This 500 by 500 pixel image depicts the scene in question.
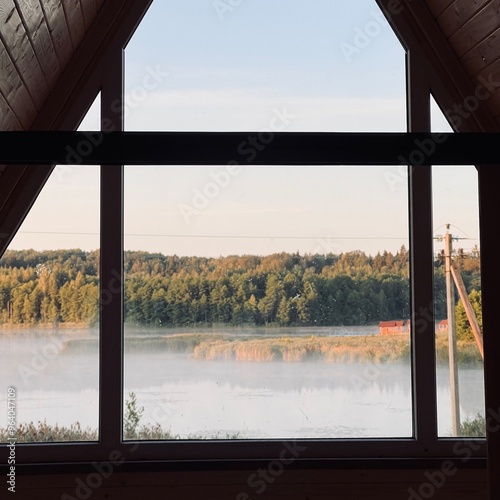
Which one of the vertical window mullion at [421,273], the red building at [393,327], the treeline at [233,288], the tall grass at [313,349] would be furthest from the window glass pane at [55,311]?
the vertical window mullion at [421,273]

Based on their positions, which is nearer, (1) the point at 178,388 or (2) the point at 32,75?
(2) the point at 32,75

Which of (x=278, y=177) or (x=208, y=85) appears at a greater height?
(x=208, y=85)

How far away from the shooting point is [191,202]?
377cm

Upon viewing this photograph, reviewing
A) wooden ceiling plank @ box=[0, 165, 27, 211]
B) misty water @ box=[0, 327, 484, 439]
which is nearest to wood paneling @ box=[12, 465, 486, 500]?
misty water @ box=[0, 327, 484, 439]

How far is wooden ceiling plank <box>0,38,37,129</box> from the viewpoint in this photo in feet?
9.05

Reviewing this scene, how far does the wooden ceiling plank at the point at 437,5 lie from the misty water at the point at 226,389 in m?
1.66

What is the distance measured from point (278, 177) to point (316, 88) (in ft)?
1.72

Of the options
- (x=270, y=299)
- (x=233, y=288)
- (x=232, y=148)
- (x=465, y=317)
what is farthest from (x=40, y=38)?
(x=465, y=317)

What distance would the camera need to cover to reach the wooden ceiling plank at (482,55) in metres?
3.31

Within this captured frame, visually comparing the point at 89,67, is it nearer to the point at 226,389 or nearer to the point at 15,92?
the point at 15,92

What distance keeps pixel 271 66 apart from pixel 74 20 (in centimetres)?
106

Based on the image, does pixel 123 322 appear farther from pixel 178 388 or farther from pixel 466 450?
pixel 466 450

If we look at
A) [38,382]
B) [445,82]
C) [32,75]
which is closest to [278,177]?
[445,82]

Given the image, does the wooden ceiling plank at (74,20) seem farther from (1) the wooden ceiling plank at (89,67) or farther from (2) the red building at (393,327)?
(2) the red building at (393,327)
